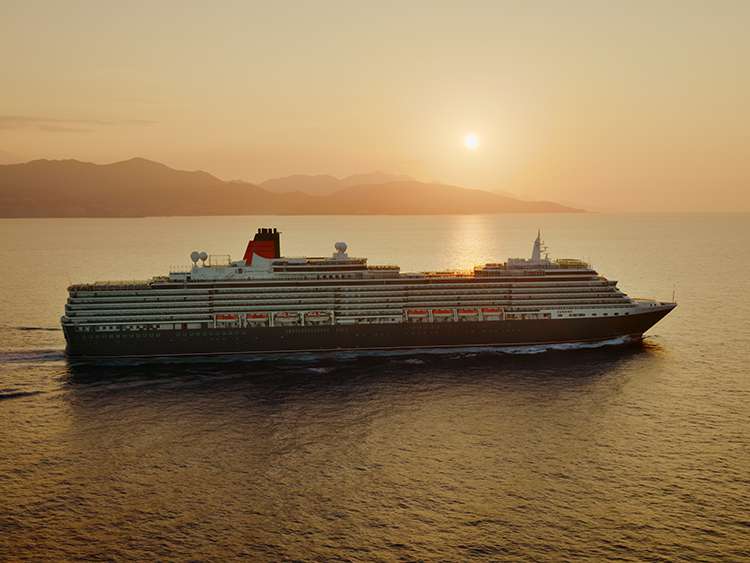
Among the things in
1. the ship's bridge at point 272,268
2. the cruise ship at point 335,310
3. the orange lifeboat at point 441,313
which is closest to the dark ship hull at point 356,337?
the cruise ship at point 335,310

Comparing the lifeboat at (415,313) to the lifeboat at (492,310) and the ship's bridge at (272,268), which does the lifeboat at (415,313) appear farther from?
the lifeboat at (492,310)

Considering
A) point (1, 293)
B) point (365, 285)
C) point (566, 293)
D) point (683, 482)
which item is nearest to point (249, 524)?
point (683, 482)

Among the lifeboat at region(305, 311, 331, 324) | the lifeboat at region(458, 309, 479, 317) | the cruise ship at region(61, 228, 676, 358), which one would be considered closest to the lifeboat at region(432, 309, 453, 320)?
the cruise ship at region(61, 228, 676, 358)

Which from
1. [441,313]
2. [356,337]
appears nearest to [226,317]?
[356,337]

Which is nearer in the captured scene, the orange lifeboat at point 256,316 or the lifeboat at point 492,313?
the orange lifeboat at point 256,316

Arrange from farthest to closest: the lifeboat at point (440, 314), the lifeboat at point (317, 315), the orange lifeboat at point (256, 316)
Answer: the lifeboat at point (440, 314) → the lifeboat at point (317, 315) → the orange lifeboat at point (256, 316)
